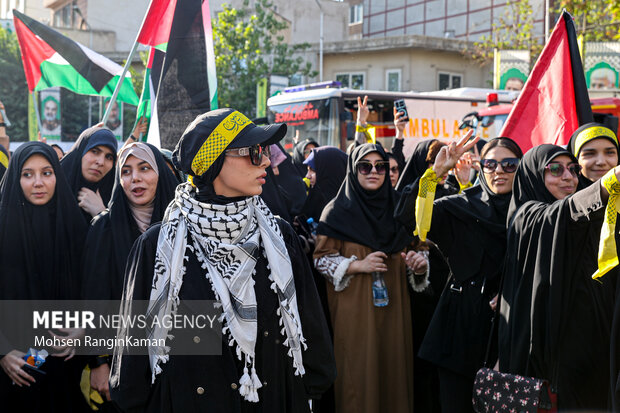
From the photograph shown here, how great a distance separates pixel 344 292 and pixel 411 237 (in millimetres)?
575

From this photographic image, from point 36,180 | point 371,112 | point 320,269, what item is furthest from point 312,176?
point 371,112

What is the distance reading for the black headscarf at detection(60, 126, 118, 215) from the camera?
4473 millimetres

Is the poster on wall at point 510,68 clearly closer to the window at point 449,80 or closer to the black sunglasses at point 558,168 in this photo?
the window at point 449,80

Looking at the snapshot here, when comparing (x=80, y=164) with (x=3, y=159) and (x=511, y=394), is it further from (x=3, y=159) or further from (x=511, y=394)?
(x=511, y=394)

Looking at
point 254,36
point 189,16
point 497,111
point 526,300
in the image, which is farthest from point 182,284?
point 254,36

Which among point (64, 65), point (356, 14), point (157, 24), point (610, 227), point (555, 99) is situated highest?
point (356, 14)

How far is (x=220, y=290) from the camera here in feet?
8.16

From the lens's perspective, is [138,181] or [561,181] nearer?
[561,181]

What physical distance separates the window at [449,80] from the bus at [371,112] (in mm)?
12279

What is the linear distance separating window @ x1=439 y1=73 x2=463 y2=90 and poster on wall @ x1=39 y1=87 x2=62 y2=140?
1434 cm

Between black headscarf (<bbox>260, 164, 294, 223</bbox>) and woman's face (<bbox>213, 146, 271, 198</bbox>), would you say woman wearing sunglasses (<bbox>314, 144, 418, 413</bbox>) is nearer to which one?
black headscarf (<bbox>260, 164, 294, 223</bbox>)

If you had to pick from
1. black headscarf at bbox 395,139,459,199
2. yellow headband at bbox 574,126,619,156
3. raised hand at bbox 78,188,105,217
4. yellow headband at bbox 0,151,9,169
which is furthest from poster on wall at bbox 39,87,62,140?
yellow headband at bbox 574,126,619,156

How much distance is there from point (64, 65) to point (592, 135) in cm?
479

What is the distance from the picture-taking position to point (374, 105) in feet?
44.4
